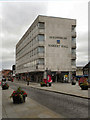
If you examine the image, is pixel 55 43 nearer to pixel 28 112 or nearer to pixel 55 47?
pixel 55 47

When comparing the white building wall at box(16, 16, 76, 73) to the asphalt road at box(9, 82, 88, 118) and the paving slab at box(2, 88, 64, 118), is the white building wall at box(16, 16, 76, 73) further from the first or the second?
the paving slab at box(2, 88, 64, 118)

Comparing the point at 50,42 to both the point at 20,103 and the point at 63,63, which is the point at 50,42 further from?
the point at 20,103

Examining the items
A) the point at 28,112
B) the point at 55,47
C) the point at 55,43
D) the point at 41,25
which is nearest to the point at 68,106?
the point at 28,112

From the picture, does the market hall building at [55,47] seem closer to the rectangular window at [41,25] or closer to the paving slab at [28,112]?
the rectangular window at [41,25]

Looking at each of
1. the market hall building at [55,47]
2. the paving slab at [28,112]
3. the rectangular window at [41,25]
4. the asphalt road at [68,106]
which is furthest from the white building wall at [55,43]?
the paving slab at [28,112]

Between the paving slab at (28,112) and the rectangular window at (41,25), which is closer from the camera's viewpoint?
the paving slab at (28,112)

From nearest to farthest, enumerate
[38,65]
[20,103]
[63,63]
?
1. [20,103]
2. [38,65]
3. [63,63]

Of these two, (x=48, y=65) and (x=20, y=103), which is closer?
(x=20, y=103)

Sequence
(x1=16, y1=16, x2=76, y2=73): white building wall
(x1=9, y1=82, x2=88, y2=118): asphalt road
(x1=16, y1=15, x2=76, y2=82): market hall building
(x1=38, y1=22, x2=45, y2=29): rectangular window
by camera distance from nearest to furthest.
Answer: (x1=9, y1=82, x2=88, y2=118): asphalt road, (x1=16, y1=15, x2=76, y2=82): market hall building, (x1=16, y1=16, x2=76, y2=73): white building wall, (x1=38, y1=22, x2=45, y2=29): rectangular window

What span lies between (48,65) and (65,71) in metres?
7.17

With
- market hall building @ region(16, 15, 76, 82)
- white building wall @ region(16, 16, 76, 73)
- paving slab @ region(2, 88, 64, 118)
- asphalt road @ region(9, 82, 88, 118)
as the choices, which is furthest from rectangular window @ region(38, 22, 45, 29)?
paving slab @ region(2, 88, 64, 118)

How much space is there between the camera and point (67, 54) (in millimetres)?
51562

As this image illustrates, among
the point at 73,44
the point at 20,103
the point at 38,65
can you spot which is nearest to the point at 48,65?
the point at 38,65

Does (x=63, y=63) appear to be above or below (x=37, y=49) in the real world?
below
